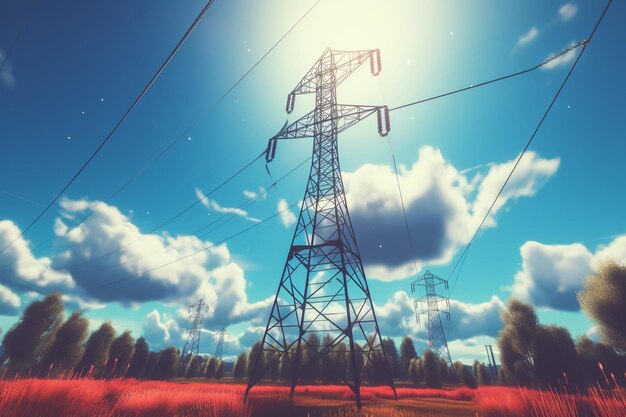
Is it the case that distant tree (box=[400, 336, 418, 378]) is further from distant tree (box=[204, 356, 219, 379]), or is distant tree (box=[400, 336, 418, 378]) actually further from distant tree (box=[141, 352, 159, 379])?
distant tree (box=[141, 352, 159, 379])

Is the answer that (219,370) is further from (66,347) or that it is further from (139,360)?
(66,347)

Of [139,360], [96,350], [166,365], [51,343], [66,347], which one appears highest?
[51,343]

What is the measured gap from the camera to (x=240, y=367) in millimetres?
55188

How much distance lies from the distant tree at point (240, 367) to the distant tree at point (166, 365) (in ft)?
41.4

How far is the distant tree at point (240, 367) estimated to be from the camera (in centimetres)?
5445

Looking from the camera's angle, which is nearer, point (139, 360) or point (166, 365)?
point (166, 365)

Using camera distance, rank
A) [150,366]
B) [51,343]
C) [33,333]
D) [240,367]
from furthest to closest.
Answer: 1. [240,367]
2. [150,366]
3. [51,343]
4. [33,333]

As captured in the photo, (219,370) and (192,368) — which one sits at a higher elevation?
(219,370)

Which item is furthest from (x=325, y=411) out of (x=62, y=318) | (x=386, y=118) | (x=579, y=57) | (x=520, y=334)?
(x=62, y=318)

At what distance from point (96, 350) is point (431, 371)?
4776cm

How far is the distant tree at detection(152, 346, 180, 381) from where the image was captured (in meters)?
47.7

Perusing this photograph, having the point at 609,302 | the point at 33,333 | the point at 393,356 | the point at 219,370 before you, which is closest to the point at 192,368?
the point at 219,370

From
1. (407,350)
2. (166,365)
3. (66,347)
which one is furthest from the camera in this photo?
(407,350)

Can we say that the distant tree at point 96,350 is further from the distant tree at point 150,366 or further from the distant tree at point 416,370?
the distant tree at point 416,370
